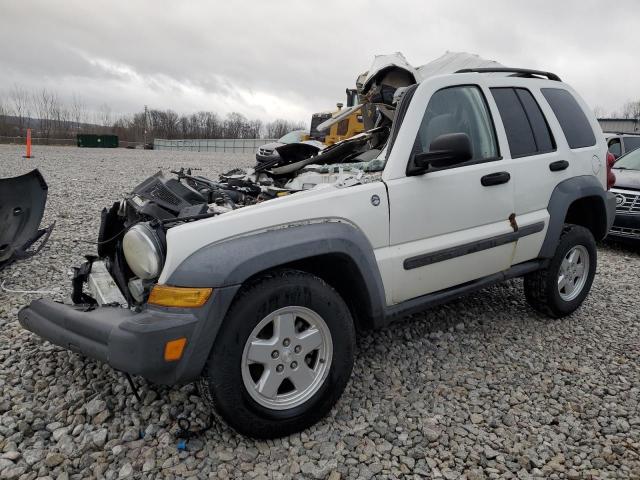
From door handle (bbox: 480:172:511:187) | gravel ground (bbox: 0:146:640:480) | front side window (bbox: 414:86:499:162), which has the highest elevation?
front side window (bbox: 414:86:499:162)

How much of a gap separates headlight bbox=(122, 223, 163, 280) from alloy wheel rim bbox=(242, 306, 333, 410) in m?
0.59

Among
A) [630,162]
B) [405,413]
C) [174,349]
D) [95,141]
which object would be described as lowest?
[405,413]

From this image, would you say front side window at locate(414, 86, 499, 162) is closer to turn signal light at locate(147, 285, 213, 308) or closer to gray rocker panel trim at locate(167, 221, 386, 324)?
gray rocker panel trim at locate(167, 221, 386, 324)

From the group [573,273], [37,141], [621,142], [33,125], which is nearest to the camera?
[573,273]

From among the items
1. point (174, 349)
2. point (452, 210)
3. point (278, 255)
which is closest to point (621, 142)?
point (452, 210)

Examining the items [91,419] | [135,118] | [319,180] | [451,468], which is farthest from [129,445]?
[135,118]

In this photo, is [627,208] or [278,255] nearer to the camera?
[278,255]

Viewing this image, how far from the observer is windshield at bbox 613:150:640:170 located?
798 centimetres

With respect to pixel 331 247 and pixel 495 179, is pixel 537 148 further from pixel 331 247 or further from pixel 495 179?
pixel 331 247

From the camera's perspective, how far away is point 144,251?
247 centimetres

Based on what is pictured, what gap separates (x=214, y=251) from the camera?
2350 mm

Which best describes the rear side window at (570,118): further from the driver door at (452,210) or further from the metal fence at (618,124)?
the metal fence at (618,124)

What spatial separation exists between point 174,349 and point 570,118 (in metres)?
3.70

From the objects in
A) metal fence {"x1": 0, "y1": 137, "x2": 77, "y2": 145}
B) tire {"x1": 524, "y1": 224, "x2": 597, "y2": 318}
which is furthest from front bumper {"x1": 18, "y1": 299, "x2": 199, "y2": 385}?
metal fence {"x1": 0, "y1": 137, "x2": 77, "y2": 145}
